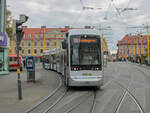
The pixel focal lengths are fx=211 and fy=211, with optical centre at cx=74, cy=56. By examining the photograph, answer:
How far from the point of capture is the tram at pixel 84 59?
11023mm

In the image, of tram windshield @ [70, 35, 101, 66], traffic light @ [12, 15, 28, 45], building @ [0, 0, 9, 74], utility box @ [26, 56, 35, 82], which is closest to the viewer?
traffic light @ [12, 15, 28, 45]

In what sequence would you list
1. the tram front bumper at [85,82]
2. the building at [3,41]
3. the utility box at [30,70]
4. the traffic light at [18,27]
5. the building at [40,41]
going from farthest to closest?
the building at [40,41] → the building at [3,41] → the utility box at [30,70] → the tram front bumper at [85,82] → the traffic light at [18,27]

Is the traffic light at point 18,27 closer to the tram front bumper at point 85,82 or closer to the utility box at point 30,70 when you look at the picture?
the tram front bumper at point 85,82

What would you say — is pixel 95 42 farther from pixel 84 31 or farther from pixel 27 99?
pixel 27 99

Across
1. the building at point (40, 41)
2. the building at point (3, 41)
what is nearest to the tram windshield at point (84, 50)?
Result: the building at point (3, 41)

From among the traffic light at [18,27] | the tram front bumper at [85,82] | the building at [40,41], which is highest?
the building at [40,41]

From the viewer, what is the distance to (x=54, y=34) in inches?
3130

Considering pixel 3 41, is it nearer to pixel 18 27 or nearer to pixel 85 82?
pixel 18 27

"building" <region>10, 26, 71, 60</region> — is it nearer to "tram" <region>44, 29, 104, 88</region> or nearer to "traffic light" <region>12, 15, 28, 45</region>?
"tram" <region>44, 29, 104, 88</region>

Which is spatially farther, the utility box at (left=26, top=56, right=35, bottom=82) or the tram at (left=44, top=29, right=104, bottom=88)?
the utility box at (left=26, top=56, right=35, bottom=82)

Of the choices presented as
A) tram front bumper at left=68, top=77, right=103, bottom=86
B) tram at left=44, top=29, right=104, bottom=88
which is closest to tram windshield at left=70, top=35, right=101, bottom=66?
tram at left=44, top=29, right=104, bottom=88

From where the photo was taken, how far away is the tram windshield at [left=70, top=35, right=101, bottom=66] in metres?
11.2

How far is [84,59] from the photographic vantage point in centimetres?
1126

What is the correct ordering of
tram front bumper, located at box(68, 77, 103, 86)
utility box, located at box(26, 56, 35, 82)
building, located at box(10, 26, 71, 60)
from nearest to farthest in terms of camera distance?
tram front bumper, located at box(68, 77, 103, 86) → utility box, located at box(26, 56, 35, 82) → building, located at box(10, 26, 71, 60)
